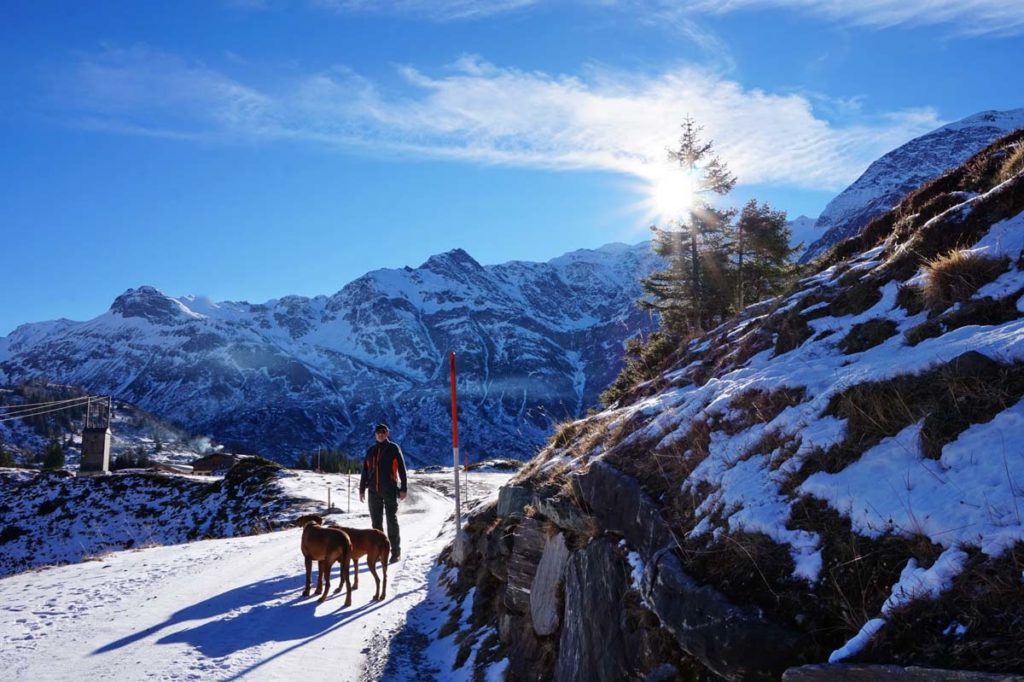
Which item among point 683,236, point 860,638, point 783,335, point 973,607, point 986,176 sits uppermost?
point 683,236

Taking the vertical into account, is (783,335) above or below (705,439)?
above

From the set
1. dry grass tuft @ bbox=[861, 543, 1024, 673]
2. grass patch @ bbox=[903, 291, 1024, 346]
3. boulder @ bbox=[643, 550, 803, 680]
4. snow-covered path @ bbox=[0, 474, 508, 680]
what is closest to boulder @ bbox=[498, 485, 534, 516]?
snow-covered path @ bbox=[0, 474, 508, 680]

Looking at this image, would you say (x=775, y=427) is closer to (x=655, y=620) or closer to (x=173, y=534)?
(x=655, y=620)

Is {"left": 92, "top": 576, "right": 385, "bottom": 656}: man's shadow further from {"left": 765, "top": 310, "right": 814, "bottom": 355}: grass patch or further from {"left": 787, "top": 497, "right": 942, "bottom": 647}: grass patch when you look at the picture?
{"left": 765, "top": 310, "right": 814, "bottom": 355}: grass patch

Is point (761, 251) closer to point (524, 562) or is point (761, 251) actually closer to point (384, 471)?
point (384, 471)

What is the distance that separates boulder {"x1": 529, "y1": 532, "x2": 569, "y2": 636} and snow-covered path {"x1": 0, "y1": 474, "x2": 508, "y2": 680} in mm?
2243

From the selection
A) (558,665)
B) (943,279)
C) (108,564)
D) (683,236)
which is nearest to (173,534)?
(108,564)

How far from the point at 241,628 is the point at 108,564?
6.13 m

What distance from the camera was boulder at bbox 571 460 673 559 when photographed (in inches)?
224

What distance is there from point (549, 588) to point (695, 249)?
29.6m

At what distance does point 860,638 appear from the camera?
349cm

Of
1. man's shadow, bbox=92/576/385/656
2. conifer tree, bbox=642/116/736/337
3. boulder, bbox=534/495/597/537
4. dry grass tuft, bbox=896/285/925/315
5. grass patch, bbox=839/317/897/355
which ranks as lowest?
man's shadow, bbox=92/576/385/656

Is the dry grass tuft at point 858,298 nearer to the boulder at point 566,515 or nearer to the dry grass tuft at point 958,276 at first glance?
the dry grass tuft at point 958,276

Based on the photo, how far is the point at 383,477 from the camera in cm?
1334
